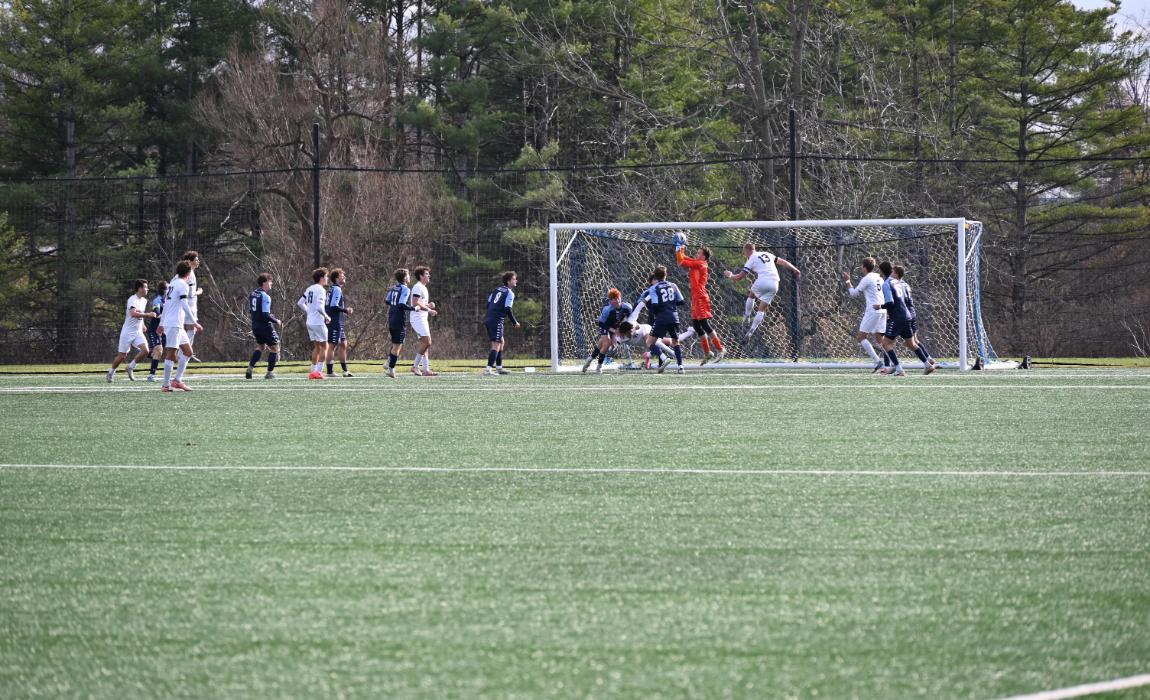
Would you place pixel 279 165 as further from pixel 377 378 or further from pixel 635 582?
pixel 635 582

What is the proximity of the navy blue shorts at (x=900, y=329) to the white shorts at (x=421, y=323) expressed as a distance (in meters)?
7.34

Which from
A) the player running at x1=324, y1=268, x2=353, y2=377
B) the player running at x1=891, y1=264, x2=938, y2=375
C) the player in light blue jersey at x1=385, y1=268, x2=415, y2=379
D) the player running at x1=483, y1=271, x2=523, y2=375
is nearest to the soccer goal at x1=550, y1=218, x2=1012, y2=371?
the player running at x1=483, y1=271, x2=523, y2=375

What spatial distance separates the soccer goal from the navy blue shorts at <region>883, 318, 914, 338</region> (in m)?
3.49

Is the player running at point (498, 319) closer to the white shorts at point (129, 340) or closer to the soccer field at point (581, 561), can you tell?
the white shorts at point (129, 340)

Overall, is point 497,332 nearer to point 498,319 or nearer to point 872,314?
point 498,319

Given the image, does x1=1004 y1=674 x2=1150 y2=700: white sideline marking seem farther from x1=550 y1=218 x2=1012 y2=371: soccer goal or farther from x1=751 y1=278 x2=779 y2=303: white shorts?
x1=550 y1=218 x2=1012 y2=371: soccer goal

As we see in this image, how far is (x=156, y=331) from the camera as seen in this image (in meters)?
22.7

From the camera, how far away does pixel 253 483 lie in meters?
6.91

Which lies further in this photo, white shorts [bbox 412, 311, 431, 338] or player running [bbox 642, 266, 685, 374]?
white shorts [bbox 412, 311, 431, 338]

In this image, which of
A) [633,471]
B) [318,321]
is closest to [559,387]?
[318,321]

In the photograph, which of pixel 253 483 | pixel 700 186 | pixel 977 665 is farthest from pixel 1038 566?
pixel 700 186

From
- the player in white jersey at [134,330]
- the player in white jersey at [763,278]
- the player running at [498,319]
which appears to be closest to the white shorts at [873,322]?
the player in white jersey at [763,278]

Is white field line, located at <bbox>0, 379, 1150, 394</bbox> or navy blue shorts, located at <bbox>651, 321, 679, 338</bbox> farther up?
navy blue shorts, located at <bbox>651, 321, 679, 338</bbox>

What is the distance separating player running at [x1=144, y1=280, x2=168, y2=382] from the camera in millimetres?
20500
